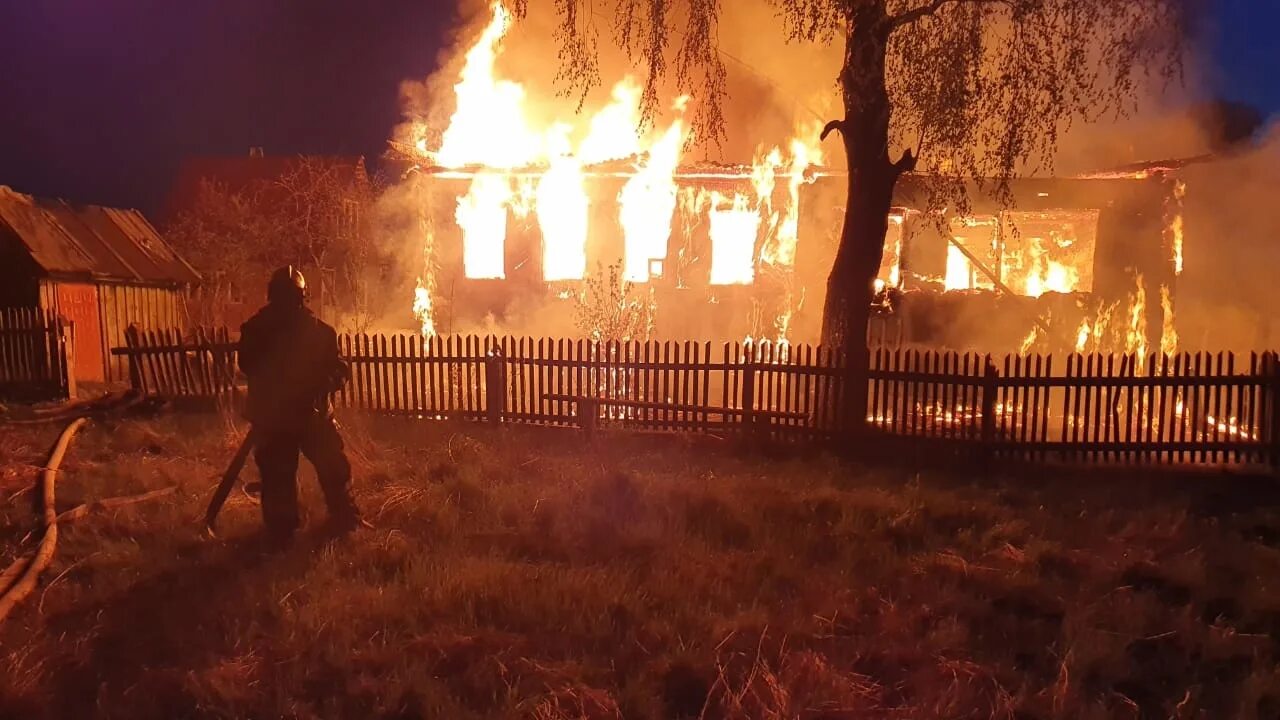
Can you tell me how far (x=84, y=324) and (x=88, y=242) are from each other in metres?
1.90

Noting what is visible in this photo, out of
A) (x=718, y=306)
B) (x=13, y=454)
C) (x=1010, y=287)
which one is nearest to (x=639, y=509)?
(x=13, y=454)

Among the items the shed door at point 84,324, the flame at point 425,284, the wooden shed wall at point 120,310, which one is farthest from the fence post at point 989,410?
the shed door at point 84,324

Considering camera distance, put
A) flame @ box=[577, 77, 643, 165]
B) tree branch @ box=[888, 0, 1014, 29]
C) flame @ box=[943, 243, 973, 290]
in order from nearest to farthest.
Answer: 1. tree branch @ box=[888, 0, 1014, 29]
2. flame @ box=[943, 243, 973, 290]
3. flame @ box=[577, 77, 643, 165]

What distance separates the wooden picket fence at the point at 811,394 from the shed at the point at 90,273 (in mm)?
4524

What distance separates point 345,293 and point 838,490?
65.3ft

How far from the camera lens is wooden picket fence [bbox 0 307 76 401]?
→ 11.4 m

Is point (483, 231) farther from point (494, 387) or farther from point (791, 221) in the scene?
point (494, 387)

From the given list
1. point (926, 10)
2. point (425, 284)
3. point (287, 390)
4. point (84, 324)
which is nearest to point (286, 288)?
point (287, 390)

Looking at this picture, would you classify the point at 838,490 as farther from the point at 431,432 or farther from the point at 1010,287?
the point at 1010,287

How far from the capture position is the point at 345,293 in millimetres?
23547

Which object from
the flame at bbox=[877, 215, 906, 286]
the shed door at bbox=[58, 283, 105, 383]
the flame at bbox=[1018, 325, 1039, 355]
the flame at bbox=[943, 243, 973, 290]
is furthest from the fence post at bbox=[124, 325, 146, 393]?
the flame at bbox=[1018, 325, 1039, 355]

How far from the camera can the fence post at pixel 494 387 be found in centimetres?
962

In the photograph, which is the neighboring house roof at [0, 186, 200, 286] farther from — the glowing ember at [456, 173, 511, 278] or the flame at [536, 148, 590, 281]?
the flame at [536, 148, 590, 281]

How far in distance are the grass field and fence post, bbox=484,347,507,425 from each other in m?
2.39
